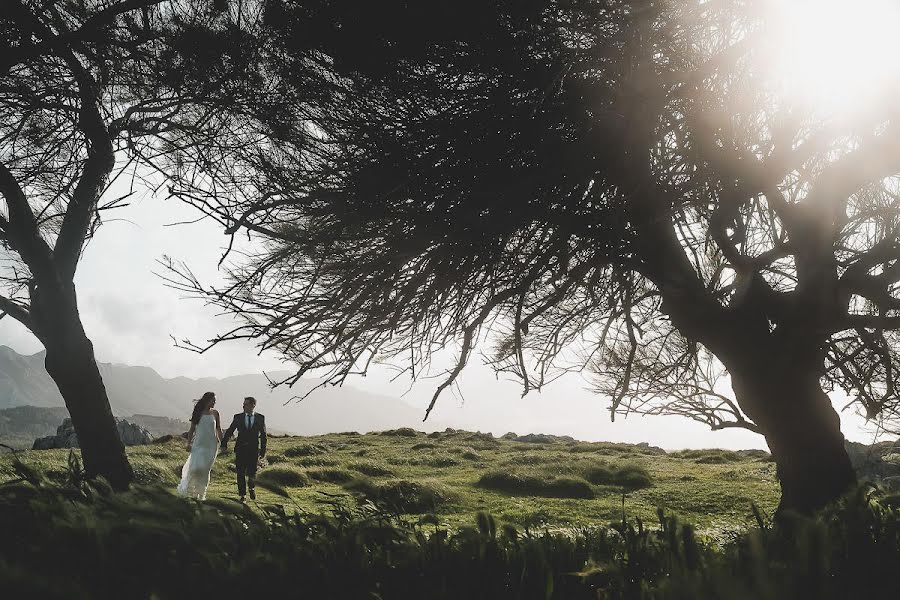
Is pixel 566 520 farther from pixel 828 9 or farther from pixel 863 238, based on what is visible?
pixel 828 9

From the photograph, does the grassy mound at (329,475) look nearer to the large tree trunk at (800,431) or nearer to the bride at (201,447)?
the bride at (201,447)

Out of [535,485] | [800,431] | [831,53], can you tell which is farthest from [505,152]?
[535,485]

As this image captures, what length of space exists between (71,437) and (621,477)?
73.9 feet

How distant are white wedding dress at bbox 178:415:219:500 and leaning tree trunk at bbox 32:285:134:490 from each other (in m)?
2.32

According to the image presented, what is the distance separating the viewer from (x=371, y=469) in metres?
17.9

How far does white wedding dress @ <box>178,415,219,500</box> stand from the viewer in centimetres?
893

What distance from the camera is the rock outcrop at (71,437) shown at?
2363cm

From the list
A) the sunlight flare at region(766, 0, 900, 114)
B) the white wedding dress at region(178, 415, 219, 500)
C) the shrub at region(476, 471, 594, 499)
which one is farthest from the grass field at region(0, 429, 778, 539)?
the sunlight flare at region(766, 0, 900, 114)

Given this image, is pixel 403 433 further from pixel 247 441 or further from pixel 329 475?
pixel 247 441

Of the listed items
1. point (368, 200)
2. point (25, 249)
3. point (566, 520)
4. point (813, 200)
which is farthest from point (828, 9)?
point (566, 520)

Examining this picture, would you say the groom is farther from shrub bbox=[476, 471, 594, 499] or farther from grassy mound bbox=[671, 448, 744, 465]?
grassy mound bbox=[671, 448, 744, 465]

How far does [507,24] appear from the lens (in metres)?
3.61

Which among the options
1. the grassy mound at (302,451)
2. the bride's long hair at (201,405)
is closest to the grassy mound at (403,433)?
the grassy mound at (302,451)

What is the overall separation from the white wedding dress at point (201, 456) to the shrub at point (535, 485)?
7.79 m
